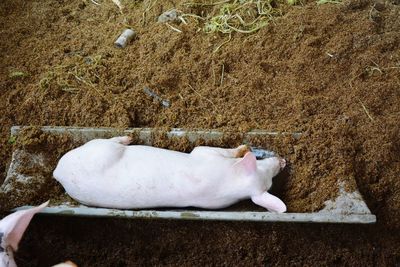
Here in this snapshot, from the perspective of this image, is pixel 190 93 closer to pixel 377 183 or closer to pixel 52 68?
pixel 52 68

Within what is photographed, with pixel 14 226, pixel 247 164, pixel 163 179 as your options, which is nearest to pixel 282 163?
pixel 247 164

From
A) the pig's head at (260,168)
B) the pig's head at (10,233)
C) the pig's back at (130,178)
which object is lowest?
the pig's head at (260,168)

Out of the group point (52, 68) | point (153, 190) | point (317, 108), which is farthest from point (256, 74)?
point (52, 68)

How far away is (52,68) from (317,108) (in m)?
1.99

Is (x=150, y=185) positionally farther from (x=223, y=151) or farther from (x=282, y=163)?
(x=282, y=163)

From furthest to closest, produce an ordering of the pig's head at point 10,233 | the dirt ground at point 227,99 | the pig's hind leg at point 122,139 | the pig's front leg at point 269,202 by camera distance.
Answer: the pig's hind leg at point 122,139, the dirt ground at point 227,99, the pig's front leg at point 269,202, the pig's head at point 10,233

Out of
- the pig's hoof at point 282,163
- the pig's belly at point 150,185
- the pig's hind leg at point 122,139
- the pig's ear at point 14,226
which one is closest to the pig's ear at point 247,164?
the pig's belly at point 150,185

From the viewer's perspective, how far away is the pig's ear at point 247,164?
2672 millimetres

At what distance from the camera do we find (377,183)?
2.94 meters

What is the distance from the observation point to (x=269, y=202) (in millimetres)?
2680

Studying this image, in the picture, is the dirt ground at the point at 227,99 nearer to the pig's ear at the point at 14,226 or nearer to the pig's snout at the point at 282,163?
the pig's snout at the point at 282,163

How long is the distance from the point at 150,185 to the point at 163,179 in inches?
3.1

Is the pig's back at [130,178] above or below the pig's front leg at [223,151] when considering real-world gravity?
above

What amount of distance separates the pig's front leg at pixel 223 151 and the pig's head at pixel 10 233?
967mm
